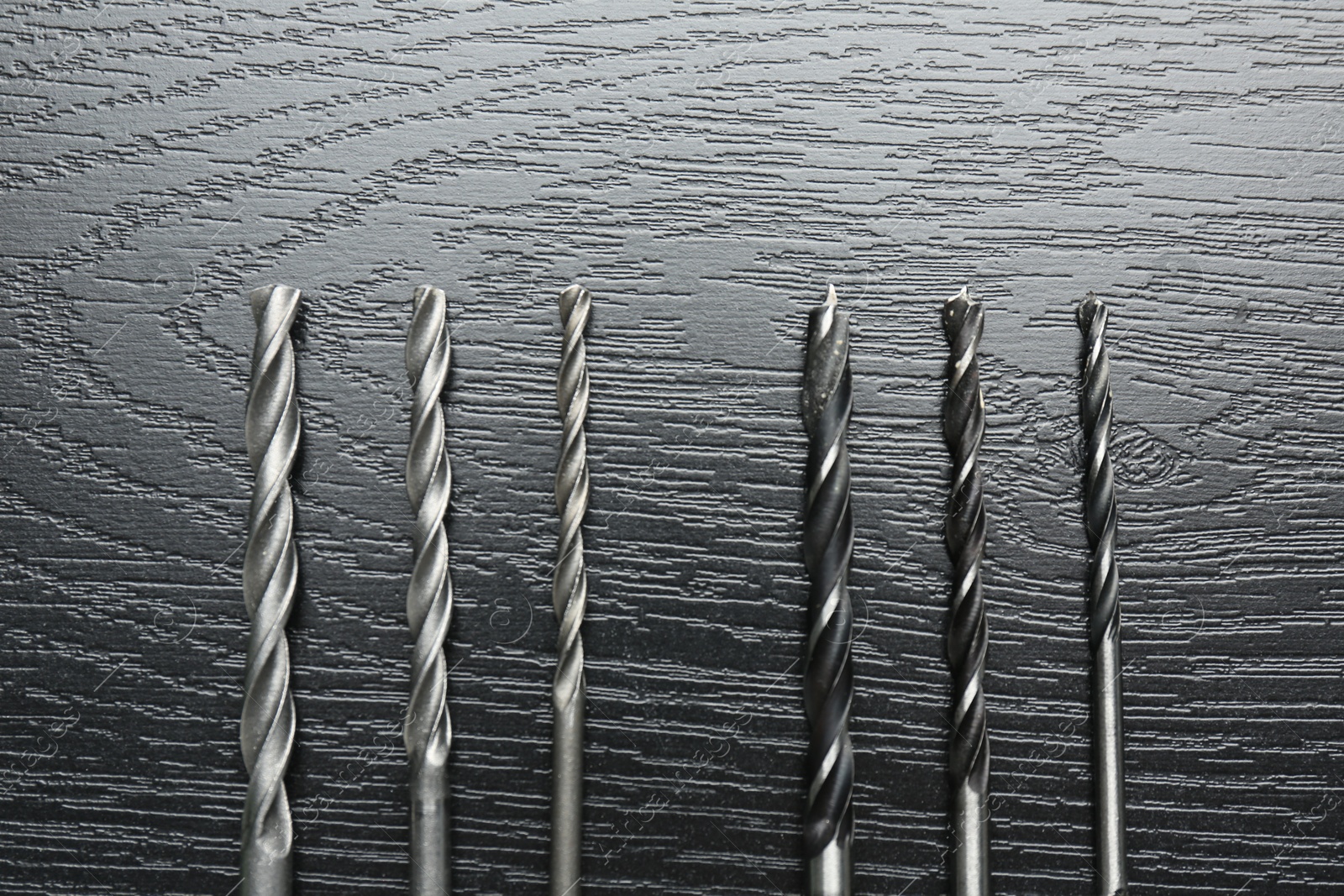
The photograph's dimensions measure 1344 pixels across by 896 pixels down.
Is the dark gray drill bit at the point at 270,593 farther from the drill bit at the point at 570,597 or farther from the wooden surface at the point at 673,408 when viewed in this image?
the drill bit at the point at 570,597

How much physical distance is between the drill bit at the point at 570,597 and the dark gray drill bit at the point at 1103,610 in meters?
0.35

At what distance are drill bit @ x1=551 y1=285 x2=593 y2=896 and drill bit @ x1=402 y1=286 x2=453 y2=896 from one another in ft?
0.24

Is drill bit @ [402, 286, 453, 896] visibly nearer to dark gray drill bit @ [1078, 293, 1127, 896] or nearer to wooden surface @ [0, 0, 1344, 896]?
wooden surface @ [0, 0, 1344, 896]

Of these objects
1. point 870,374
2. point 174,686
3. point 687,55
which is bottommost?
point 174,686

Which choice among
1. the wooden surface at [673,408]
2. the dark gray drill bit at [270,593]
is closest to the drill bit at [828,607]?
the wooden surface at [673,408]

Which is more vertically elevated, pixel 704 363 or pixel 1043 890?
pixel 704 363

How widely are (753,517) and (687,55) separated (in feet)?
1.12

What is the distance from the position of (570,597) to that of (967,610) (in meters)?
0.27

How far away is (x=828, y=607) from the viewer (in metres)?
0.57

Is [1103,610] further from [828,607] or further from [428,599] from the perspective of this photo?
[428,599]

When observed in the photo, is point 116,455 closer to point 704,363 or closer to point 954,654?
point 704,363

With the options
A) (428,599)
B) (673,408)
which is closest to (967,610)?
(673,408)

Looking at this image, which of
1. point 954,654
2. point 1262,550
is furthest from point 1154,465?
point 954,654

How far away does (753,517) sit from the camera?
61 cm
